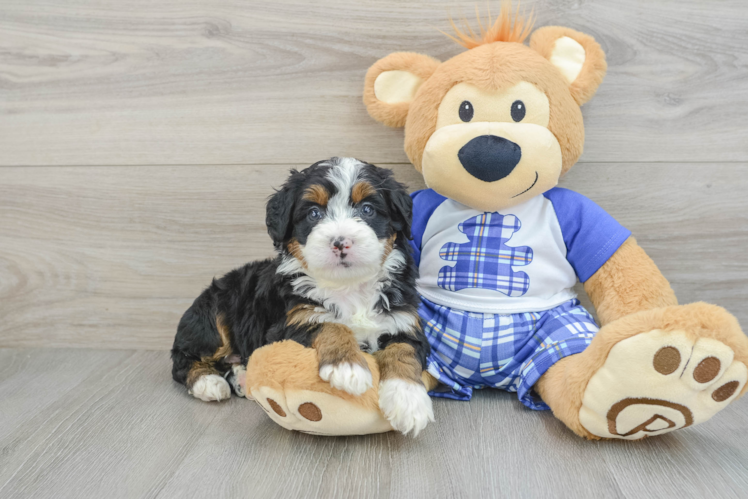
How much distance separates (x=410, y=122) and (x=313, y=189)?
468 mm

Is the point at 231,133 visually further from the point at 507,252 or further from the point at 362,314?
the point at 507,252

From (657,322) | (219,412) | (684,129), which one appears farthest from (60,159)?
(684,129)

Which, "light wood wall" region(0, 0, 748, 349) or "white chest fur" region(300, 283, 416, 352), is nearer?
"white chest fur" region(300, 283, 416, 352)

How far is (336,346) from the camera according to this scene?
4.51ft

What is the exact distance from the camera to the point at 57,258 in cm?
222

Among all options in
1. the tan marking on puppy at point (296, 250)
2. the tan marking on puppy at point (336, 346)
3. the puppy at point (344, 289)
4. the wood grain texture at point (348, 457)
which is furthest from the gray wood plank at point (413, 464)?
the tan marking on puppy at point (296, 250)

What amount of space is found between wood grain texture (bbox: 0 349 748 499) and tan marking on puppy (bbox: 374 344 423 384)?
18 centimetres

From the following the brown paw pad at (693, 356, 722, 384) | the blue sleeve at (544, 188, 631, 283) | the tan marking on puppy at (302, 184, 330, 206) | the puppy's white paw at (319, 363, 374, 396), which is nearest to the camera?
the brown paw pad at (693, 356, 722, 384)

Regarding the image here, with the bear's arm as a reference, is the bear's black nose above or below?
above

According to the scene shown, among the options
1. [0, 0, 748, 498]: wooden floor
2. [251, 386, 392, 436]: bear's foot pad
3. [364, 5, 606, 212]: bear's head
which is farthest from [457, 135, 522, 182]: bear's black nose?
[251, 386, 392, 436]: bear's foot pad

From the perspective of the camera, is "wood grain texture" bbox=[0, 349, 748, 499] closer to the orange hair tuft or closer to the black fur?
the black fur

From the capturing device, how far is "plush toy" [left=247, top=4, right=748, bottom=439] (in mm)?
1359

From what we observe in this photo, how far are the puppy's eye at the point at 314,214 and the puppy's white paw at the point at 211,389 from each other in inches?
26.8

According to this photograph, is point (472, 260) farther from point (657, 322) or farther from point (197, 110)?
point (197, 110)
